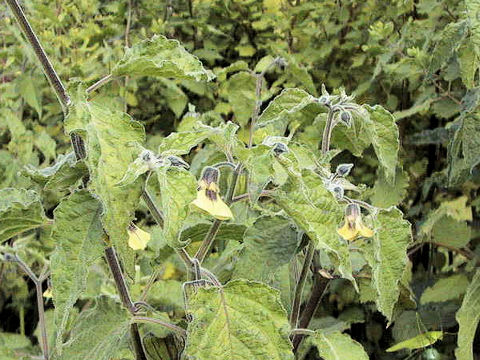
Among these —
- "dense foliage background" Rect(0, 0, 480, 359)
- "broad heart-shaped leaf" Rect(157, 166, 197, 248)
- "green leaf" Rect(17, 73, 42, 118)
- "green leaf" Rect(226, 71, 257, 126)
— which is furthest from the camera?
"green leaf" Rect(17, 73, 42, 118)

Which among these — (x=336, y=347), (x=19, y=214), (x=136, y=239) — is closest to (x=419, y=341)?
(x=336, y=347)

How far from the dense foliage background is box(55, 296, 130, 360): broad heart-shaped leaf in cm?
17

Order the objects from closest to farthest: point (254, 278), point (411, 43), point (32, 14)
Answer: point (254, 278) → point (411, 43) → point (32, 14)

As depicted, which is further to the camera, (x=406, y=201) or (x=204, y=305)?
(x=406, y=201)

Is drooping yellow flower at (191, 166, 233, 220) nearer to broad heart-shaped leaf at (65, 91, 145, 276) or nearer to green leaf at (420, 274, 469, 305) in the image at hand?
broad heart-shaped leaf at (65, 91, 145, 276)

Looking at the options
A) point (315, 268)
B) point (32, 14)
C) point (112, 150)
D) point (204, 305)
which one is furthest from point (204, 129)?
point (32, 14)

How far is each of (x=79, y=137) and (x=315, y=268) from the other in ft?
1.68

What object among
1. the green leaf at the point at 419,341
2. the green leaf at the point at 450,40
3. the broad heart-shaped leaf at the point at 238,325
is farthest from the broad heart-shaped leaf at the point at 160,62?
the green leaf at the point at 419,341

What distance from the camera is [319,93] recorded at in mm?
2318

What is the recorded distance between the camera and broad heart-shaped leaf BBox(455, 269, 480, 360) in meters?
1.32

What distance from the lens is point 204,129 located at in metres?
0.88

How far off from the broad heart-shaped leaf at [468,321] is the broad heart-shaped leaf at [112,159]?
77 cm

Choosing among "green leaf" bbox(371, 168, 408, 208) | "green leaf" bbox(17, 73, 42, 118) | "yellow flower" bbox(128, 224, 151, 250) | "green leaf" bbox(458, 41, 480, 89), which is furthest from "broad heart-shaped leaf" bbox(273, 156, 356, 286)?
"green leaf" bbox(17, 73, 42, 118)

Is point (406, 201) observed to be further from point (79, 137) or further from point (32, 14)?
point (32, 14)
